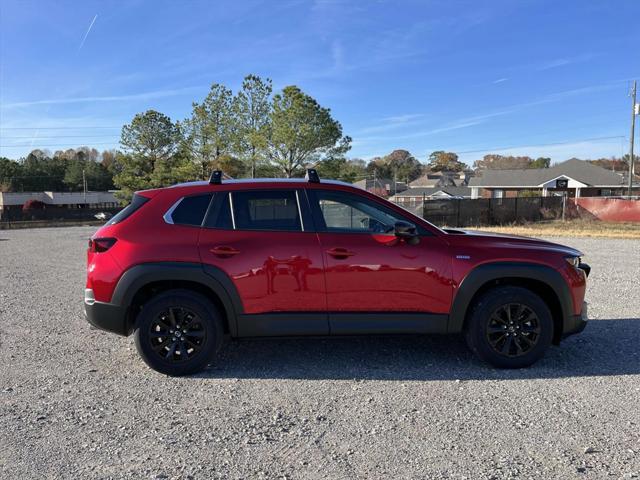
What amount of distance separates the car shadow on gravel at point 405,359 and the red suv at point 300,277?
0.26m

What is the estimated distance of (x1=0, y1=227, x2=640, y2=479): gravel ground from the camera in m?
2.91

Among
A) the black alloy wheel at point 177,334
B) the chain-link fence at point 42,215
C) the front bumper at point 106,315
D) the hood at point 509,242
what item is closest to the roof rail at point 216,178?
the black alloy wheel at point 177,334

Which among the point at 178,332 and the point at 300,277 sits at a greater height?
the point at 300,277

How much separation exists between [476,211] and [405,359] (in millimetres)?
23877

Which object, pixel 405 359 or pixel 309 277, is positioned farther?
pixel 405 359

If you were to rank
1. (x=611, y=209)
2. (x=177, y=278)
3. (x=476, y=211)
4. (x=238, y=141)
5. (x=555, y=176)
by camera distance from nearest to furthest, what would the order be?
(x=177, y=278) → (x=476, y=211) → (x=611, y=209) → (x=238, y=141) → (x=555, y=176)

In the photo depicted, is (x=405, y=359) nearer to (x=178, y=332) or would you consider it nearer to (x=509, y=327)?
(x=509, y=327)

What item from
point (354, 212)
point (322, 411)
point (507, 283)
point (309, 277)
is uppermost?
point (354, 212)

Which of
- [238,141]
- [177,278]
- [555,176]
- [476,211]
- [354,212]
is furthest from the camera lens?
[555,176]

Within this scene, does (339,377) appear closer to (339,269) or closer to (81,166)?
(339,269)

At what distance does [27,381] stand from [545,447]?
427 centimetres

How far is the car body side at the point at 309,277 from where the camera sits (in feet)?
13.8

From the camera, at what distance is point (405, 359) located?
15.5 feet

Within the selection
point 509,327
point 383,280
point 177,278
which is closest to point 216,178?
point 177,278
